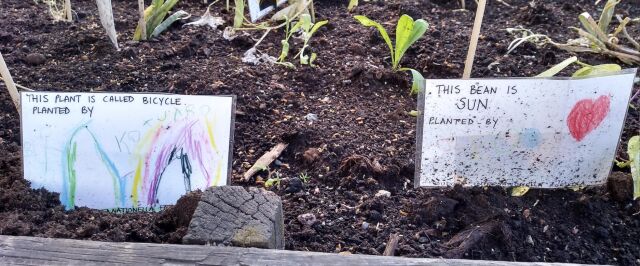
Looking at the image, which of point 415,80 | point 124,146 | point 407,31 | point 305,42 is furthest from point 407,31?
point 124,146

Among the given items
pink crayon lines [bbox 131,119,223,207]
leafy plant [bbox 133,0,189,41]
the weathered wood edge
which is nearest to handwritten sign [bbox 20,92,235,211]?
pink crayon lines [bbox 131,119,223,207]

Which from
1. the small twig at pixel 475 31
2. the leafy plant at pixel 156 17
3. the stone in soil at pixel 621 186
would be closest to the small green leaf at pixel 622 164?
the stone in soil at pixel 621 186

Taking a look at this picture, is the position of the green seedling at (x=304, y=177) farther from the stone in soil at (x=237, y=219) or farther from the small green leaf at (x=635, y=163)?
the small green leaf at (x=635, y=163)

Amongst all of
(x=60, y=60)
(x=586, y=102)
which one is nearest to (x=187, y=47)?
(x=60, y=60)

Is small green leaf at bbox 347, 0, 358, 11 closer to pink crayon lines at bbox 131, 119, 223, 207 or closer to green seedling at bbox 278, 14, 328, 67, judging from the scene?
green seedling at bbox 278, 14, 328, 67

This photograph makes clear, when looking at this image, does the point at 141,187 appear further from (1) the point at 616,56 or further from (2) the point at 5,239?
(1) the point at 616,56

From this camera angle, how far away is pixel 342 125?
134 centimetres

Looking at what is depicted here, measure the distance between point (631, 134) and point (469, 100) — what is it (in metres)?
0.51

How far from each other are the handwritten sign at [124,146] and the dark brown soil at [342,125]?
0.04 m

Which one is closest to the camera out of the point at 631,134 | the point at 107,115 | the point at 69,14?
the point at 107,115

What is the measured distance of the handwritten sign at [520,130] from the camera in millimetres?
1000

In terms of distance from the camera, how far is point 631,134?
132 cm

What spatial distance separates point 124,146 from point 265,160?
305mm

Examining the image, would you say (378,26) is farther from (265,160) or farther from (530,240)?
(530,240)
